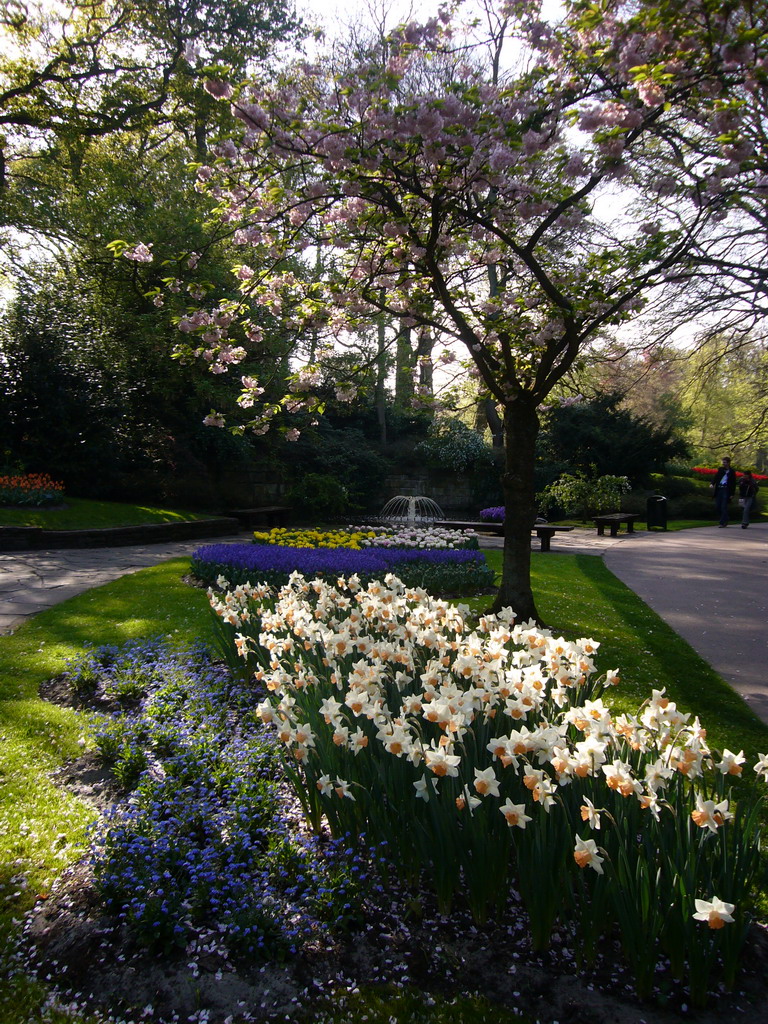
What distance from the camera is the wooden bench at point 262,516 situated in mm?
16328

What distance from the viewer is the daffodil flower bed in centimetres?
190

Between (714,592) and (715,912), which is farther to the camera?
(714,592)

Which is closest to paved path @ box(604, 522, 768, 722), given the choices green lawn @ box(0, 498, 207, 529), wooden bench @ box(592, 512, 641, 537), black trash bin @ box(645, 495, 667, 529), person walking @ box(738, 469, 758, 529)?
wooden bench @ box(592, 512, 641, 537)

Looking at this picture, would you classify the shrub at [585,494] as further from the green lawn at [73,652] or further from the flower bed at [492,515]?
the green lawn at [73,652]

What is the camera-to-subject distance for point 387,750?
7.79ft

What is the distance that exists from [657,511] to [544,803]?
18531mm

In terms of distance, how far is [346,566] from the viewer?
7633 mm

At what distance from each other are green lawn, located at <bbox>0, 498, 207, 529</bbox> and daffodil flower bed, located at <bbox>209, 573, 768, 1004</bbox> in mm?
10215

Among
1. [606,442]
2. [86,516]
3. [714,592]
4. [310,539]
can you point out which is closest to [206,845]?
[714,592]

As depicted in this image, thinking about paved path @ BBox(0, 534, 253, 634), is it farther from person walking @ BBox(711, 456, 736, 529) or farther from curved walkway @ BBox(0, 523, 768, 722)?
person walking @ BBox(711, 456, 736, 529)

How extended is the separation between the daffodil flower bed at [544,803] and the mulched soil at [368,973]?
3.2 inches

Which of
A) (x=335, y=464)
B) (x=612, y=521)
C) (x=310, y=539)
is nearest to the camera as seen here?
(x=310, y=539)

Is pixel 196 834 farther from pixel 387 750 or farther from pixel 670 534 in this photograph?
pixel 670 534

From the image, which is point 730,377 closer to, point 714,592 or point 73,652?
point 714,592
